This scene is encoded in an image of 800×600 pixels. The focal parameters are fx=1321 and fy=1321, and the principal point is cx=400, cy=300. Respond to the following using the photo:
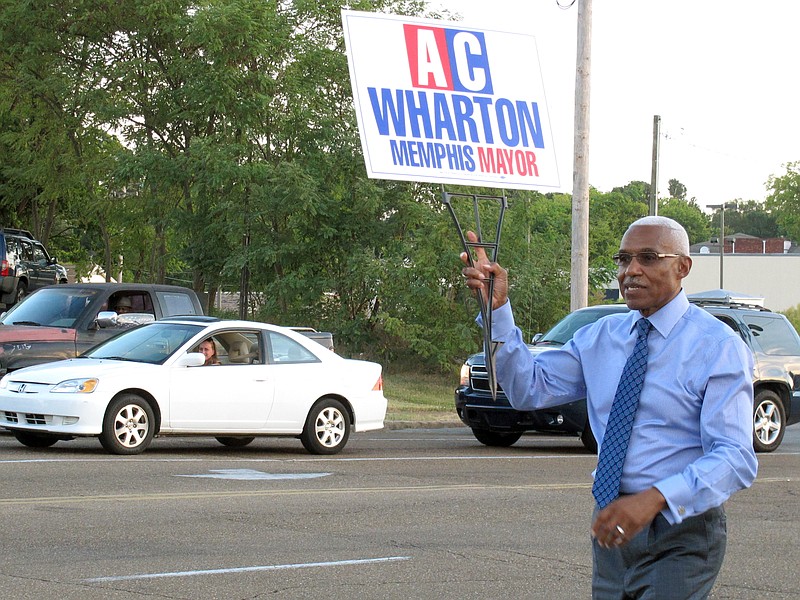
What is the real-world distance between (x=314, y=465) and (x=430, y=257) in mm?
12840

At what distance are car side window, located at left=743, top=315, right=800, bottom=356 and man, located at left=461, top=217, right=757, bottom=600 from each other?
14868 mm

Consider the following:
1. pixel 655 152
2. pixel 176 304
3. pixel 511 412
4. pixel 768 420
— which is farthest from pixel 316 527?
pixel 655 152

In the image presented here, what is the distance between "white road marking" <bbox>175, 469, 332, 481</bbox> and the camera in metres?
12.3

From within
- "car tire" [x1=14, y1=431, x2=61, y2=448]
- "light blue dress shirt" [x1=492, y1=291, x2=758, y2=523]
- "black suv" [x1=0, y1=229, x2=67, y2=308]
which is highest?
"black suv" [x1=0, y1=229, x2=67, y2=308]

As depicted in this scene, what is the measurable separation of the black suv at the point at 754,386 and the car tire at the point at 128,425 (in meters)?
4.23

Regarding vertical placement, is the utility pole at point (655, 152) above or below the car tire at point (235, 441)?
above

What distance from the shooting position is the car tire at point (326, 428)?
1484 centimetres

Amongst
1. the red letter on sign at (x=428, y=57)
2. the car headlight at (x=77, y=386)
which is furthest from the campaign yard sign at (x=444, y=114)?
the car headlight at (x=77, y=386)

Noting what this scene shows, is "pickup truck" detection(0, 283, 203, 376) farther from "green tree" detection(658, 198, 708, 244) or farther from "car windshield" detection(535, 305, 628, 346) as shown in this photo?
"green tree" detection(658, 198, 708, 244)

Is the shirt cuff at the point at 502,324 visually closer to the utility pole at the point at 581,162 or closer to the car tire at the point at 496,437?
the car tire at the point at 496,437

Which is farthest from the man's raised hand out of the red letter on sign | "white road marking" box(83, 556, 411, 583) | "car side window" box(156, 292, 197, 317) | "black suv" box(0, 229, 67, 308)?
"black suv" box(0, 229, 67, 308)

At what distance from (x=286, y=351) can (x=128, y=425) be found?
7.20ft

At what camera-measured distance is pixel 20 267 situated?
33.8 meters

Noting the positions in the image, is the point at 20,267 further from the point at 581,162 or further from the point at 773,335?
the point at 773,335
